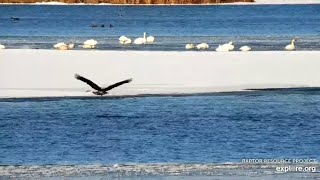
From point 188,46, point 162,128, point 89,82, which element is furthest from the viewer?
point 188,46

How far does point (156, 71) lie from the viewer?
31266 millimetres

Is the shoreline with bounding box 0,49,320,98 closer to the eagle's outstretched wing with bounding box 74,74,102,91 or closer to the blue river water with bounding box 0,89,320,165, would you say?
the eagle's outstretched wing with bounding box 74,74,102,91

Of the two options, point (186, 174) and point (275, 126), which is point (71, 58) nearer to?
point (275, 126)

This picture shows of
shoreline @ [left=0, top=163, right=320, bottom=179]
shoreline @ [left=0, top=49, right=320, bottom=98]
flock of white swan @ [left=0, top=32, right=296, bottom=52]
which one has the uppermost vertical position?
flock of white swan @ [left=0, top=32, right=296, bottom=52]

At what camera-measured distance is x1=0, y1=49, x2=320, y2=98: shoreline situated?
1118 inches

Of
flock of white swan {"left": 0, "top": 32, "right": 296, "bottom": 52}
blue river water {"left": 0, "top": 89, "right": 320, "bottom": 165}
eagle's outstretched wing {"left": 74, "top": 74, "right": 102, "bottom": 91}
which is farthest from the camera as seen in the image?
flock of white swan {"left": 0, "top": 32, "right": 296, "bottom": 52}

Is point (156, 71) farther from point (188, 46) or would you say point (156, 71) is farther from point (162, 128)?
point (188, 46)

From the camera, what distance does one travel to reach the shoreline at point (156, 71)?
1118 inches

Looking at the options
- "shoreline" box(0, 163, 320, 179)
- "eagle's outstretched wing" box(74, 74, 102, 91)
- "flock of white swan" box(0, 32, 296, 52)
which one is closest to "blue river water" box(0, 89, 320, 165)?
"eagle's outstretched wing" box(74, 74, 102, 91)

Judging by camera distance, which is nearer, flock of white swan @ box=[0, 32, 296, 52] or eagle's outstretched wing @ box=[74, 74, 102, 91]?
eagle's outstretched wing @ box=[74, 74, 102, 91]

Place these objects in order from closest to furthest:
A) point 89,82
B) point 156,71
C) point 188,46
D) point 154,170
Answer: point 154,170
point 89,82
point 156,71
point 188,46

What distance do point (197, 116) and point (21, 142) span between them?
4435 millimetres

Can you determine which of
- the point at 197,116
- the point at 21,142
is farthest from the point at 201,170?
the point at 197,116

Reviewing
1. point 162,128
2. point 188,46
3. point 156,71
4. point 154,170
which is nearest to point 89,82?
point 156,71
